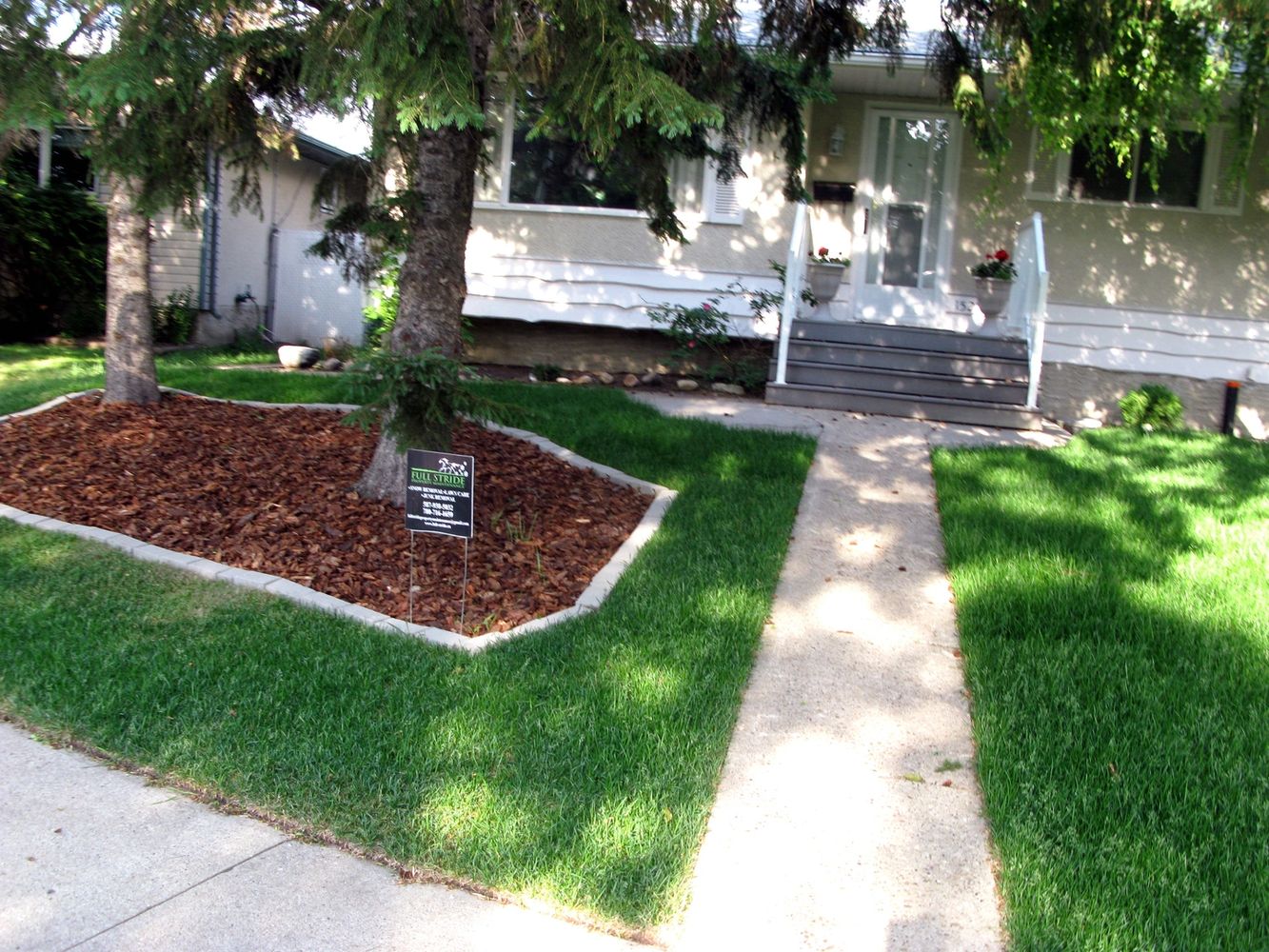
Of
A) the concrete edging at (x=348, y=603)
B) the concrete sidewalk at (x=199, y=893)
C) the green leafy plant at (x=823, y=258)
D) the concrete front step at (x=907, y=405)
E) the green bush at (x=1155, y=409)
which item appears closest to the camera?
the concrete sidewalk at (x=199, y=893)

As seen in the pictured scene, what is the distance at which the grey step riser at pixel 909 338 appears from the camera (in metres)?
11.8

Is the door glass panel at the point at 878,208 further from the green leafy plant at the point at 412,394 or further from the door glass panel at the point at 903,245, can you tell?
the green leafy plant at the point at 412,394

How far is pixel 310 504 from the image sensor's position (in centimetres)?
717

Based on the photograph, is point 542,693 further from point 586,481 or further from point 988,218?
point 988,218

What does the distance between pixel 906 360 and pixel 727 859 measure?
8.44m

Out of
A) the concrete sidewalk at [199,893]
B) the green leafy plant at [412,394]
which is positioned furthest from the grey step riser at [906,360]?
the concrete sidewalk at [199,893]

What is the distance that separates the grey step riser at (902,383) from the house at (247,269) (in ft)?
22.1

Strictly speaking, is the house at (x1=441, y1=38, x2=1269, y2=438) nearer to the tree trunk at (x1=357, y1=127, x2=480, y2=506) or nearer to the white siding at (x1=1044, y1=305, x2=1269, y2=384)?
the white siding at (x1=1044, y1=305, x2=1269, y2=384)

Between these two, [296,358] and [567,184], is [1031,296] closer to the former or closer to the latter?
[567,184]

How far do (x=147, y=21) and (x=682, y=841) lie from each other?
15.4ft

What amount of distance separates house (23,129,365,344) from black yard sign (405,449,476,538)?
1014 cm

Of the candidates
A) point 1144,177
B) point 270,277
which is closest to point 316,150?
point 270,277

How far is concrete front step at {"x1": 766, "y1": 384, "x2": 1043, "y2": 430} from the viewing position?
10961 mm

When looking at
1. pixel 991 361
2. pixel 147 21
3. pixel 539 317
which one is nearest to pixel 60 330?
pixel 539 317
